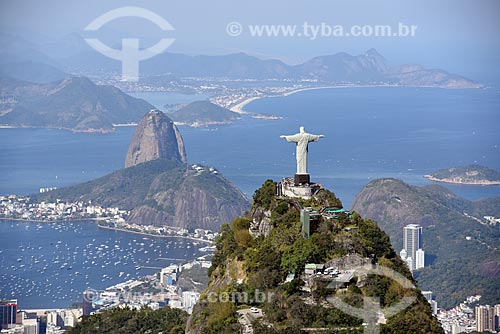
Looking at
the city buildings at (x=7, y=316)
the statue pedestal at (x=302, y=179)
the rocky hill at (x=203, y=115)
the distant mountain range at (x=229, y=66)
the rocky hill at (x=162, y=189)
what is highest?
the distant mountain range at (x=229, y=66)

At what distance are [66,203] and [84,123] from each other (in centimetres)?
3350

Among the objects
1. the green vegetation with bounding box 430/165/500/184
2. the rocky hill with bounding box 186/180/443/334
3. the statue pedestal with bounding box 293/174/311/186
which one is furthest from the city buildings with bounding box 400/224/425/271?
the rocky hill with bounding box 186/180/443/334

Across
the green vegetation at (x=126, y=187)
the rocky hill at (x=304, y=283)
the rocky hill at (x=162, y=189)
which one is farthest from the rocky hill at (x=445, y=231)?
the rocky hill at (x=304, y=283)

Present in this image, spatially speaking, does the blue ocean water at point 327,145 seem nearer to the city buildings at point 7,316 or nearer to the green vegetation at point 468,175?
the green vegetation at point 468,175

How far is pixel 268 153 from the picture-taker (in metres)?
64.4

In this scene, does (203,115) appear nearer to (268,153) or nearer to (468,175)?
(268,153)

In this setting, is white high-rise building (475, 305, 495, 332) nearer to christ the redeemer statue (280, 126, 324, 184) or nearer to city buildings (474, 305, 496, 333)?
city buildings (474, 305, 496, 333)

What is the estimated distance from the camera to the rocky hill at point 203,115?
280ft

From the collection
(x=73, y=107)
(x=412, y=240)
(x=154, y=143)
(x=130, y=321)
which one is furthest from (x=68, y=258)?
(x=73, y=107)

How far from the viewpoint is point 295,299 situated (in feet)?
36.0

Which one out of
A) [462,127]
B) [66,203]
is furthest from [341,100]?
[66,203]

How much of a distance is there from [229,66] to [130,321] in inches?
4212

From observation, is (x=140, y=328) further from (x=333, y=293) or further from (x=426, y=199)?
(x=426, y=199)

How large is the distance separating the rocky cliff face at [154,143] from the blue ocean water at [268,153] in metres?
2.22
